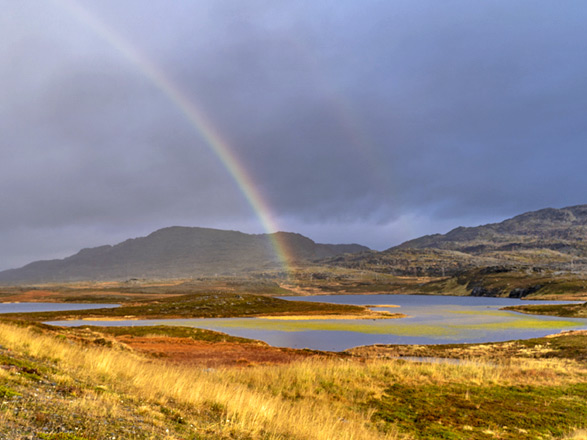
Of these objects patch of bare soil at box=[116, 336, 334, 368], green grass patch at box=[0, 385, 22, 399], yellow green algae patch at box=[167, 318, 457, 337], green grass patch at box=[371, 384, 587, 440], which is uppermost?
green grass patch at box=[0, 385, 22, 399]

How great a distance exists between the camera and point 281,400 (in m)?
17.7

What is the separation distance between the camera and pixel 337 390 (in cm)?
2114

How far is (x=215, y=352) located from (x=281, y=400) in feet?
80.8

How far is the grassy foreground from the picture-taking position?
9.09 metres

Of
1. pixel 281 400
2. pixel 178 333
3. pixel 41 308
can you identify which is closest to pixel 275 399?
pixel 281 400

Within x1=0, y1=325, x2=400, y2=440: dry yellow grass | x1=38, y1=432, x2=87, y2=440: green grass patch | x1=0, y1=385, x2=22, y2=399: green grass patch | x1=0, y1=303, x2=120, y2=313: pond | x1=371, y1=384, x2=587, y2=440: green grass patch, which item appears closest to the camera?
x1=38, y1=432, x2=87, y2=440: green grass patch

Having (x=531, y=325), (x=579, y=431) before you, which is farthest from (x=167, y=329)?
(x=531, y=325)

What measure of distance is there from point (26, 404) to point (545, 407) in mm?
22868

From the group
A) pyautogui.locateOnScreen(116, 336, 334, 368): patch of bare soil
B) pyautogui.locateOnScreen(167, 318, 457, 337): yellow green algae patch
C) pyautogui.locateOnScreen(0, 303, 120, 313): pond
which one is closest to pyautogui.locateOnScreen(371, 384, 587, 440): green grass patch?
pyautogui.locateOnScreen(116, 336, 334, 368): patch of bare soil

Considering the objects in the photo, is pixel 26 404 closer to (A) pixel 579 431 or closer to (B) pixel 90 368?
(B) pixel 90 368

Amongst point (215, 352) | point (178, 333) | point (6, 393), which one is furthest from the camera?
point (178, 333)

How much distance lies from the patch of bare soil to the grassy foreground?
9.83m

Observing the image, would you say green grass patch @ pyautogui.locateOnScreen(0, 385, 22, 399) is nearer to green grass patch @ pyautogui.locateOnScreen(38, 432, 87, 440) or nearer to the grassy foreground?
the grassy foreground

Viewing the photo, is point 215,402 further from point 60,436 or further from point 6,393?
point 60,436
